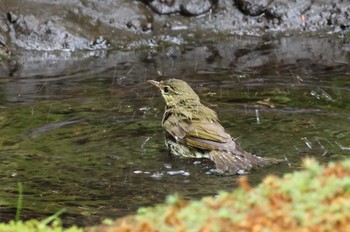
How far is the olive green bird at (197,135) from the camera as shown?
8.08 meters

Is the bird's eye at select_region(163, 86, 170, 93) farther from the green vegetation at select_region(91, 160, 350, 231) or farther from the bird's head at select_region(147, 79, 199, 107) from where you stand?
the green vegetation at select_region(91, 160, 350, 231)

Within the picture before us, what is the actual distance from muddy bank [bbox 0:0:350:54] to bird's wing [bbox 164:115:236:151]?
6.30 metres

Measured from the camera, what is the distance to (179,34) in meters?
15.6

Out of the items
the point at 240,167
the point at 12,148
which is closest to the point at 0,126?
the point at 12,148

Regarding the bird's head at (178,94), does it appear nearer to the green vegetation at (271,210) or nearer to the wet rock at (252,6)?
the green vegetation at (271,210)

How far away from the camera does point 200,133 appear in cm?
869

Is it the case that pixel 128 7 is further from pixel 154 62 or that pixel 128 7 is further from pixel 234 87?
pixel 234 87

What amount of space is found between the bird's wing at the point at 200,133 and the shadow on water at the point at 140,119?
242 mm

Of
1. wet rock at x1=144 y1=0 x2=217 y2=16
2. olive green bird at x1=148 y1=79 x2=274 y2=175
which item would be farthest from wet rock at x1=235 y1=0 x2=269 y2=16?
olive green bird at x1=148 y1=79 x2=274 y2=175

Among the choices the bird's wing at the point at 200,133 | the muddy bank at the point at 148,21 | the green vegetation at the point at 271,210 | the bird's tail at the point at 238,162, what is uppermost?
the muddy bank at the point at 148,21

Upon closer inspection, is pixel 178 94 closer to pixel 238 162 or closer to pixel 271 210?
pixel 238 162

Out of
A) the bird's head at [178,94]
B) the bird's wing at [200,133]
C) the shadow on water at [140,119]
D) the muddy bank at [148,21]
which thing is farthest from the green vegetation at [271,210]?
the muddy bank at [148,21]

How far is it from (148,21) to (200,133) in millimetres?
7296

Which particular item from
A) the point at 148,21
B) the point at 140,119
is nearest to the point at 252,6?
the point at 148,21
